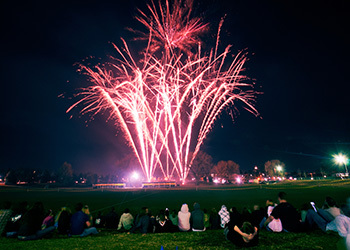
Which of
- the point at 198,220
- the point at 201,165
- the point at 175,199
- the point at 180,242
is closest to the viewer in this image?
the point at 180,242

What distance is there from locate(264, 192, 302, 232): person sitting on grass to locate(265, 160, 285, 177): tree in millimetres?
150732

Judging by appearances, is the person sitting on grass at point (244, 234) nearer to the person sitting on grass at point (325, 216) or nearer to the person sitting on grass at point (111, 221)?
the person sitting on grass at point (325, 216)

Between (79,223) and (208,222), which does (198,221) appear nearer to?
(208,222)

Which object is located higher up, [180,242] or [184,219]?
[184,219]

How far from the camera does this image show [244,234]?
643 centimetres

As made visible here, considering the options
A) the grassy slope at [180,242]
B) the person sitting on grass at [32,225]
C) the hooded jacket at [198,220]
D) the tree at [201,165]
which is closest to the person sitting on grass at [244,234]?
the grassy slope at [180,242]

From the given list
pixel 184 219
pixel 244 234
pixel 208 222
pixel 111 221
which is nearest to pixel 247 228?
pixel 244 234

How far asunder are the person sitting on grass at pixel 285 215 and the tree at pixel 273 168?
151 meters

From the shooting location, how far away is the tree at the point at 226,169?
384 feet

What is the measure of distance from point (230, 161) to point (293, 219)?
128 meters

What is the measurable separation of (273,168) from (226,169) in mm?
44767

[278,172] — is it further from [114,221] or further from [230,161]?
[114,221]

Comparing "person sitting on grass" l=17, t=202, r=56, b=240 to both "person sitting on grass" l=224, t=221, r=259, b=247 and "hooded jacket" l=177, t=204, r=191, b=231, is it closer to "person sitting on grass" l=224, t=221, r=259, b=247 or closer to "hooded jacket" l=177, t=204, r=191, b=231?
"hooded jacket" l=177, t=204, r=191, b=231

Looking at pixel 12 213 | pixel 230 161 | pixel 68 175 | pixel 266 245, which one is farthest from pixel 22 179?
pixel 266 245
